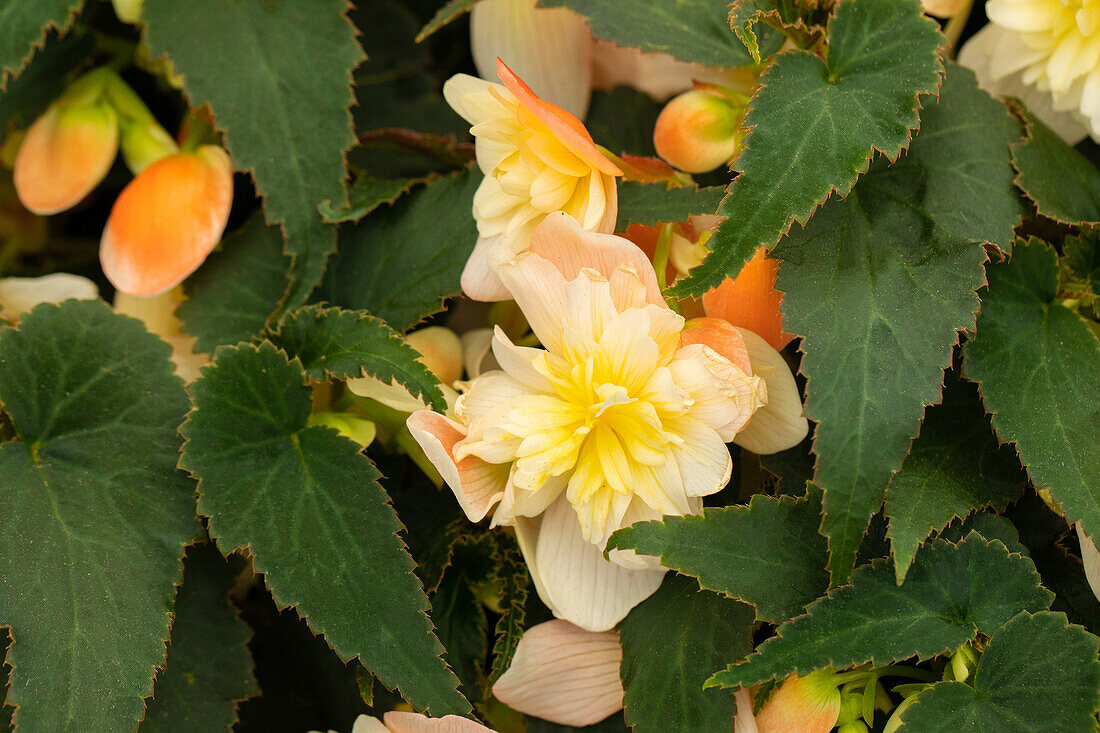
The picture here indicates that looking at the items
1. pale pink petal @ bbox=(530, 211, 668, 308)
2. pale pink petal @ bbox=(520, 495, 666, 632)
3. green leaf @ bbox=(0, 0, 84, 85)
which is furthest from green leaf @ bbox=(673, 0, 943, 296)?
green leaf @ bbox=(0, 0, 84, 85)

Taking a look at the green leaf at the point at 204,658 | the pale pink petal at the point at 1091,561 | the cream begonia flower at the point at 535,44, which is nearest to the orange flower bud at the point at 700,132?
the cream begonia flower at the point at 535,44

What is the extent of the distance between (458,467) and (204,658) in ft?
0.75

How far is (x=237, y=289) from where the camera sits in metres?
0.60

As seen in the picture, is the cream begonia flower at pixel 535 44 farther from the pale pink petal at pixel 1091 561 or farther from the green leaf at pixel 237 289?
the pale pink petal at pixel 1091 561

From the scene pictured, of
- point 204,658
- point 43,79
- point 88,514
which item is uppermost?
point 43,79

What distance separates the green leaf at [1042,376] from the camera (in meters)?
0.41

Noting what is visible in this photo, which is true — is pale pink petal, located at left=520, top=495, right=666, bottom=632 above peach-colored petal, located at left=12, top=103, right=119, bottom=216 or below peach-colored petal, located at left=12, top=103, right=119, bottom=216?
below

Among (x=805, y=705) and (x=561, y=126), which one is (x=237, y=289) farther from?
(x=805, y=705)

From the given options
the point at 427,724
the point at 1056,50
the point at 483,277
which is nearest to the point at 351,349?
the point at 483,277

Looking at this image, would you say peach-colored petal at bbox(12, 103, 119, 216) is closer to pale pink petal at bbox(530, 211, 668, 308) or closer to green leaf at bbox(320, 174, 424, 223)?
green leaf at bbox(320, 174, 424, 223)

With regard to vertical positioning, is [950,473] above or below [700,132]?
below

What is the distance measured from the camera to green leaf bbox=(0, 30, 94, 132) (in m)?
0.63

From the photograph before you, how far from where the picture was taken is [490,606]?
1.79 ft

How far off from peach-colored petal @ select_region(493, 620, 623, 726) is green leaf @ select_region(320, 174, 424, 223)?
0.26m
